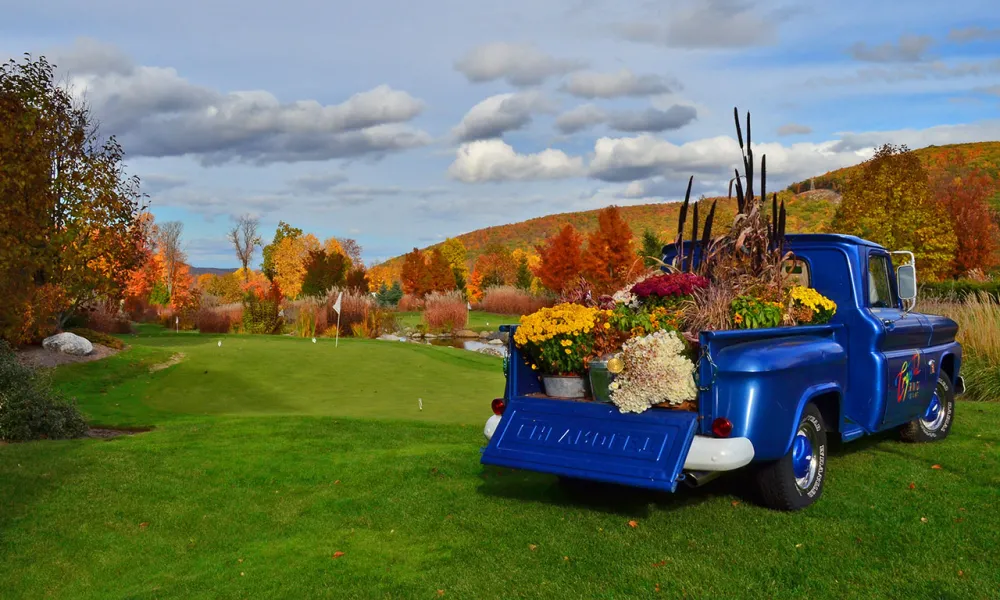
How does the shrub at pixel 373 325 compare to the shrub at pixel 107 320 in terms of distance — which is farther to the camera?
the shrub at pixel 373 325

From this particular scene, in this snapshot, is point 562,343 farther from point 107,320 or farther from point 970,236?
point 970,236

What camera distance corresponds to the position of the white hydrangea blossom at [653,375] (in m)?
5.07

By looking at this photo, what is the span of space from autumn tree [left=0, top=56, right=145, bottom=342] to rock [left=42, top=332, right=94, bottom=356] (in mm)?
379

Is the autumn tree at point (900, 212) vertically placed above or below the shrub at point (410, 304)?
above

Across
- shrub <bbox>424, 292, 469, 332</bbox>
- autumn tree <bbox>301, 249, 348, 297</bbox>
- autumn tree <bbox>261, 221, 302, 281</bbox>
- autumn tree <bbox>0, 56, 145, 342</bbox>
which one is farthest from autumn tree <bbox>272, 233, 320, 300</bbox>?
autumn tree <bbox>0, 56, 145, 342</bbox>

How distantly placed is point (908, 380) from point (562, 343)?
3396 mm

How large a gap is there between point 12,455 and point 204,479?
7.15ft

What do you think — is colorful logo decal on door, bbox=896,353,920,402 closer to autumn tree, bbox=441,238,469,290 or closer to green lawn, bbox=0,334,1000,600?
green lawn, bbox=0,334,1000,600

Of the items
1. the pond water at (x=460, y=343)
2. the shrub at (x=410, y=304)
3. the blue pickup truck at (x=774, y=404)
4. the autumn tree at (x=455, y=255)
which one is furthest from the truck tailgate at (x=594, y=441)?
the autumn tree at (x=455, y=255)

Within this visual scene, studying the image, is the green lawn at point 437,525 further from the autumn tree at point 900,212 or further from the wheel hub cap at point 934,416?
the autumn tree at point 900,212

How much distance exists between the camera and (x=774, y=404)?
16.5 feet

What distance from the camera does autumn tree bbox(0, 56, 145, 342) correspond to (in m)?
15.4

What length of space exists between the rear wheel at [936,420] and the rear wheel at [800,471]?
2.62 m

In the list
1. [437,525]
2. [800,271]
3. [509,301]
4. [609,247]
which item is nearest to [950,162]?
[609,247]
